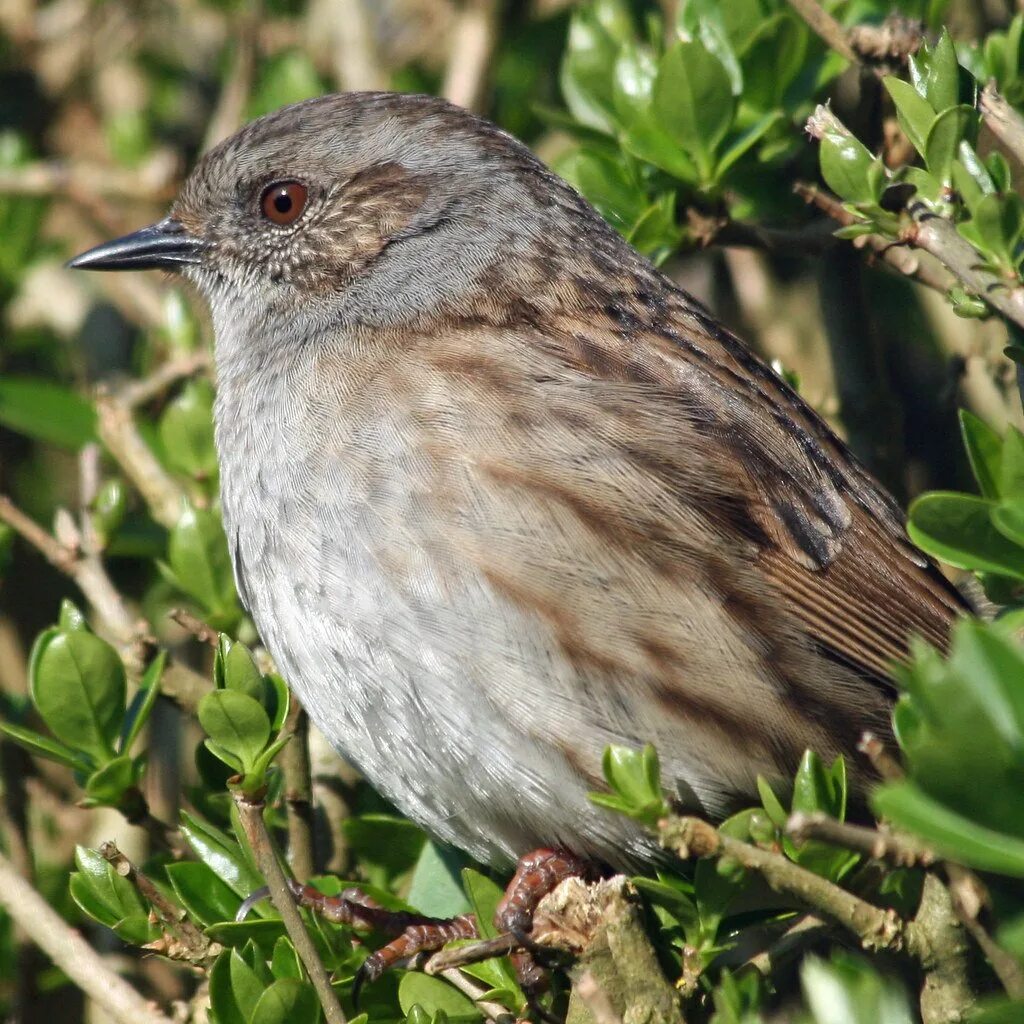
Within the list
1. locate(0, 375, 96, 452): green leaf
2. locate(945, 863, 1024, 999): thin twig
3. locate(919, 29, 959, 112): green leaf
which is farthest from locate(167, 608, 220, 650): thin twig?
locate(919, 29, 959, 112): green leaf

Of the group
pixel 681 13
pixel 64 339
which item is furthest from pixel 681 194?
pixel 64 339

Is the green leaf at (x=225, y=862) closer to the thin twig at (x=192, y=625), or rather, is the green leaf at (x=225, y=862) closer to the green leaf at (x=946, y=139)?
the thin twig at (x=192, y=625)

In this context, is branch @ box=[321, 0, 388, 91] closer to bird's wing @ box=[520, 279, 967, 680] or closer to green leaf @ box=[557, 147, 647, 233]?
green leaf @ box=[557, 147, 647, 233]

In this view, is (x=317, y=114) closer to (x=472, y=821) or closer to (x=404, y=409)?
(x=404, y=409)

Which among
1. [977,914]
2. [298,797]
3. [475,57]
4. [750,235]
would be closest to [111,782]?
[298,797]

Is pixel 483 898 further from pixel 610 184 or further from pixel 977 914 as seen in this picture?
pixel 610 184

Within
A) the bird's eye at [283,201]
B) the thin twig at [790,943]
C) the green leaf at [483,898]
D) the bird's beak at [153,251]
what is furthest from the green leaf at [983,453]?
the bird's beak at [153,251]

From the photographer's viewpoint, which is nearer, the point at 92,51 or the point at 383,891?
the point at 383,891
